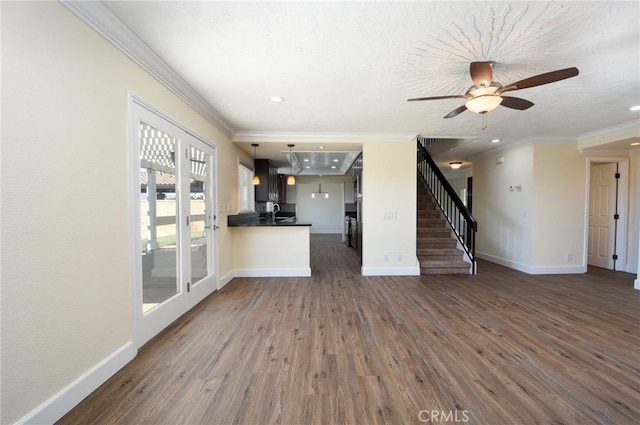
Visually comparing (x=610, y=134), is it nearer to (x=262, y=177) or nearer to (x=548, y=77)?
(x=548, y=77)

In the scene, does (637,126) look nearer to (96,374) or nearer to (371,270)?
(371,270)

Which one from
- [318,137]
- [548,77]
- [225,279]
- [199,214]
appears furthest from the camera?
[318,137]

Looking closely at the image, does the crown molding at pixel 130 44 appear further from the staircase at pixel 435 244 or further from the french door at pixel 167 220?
the staircase at pixel 435 244

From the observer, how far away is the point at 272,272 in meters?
4.61

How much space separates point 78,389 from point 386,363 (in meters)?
2.10

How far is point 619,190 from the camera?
4.92 metres

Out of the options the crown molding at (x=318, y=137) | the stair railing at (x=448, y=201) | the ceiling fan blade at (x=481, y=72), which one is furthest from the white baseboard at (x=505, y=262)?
the ceiling fan blade at (x=481, y=72)

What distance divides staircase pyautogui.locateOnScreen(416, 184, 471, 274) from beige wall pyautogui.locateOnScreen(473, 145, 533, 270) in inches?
43.4

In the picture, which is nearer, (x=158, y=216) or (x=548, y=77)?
(x=548, y=77)

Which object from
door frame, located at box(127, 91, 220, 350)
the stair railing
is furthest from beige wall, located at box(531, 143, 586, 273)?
door frame, located at box(127, 91, 220, 350)

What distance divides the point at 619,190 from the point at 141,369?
8.07 metres

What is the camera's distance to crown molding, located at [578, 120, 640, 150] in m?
3.80

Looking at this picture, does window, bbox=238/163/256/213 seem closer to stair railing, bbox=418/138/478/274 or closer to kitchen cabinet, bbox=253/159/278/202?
kitchen cabinet, bbox=253/159/278/202

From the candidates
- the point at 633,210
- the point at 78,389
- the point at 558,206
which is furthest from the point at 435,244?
the point at 78,389
